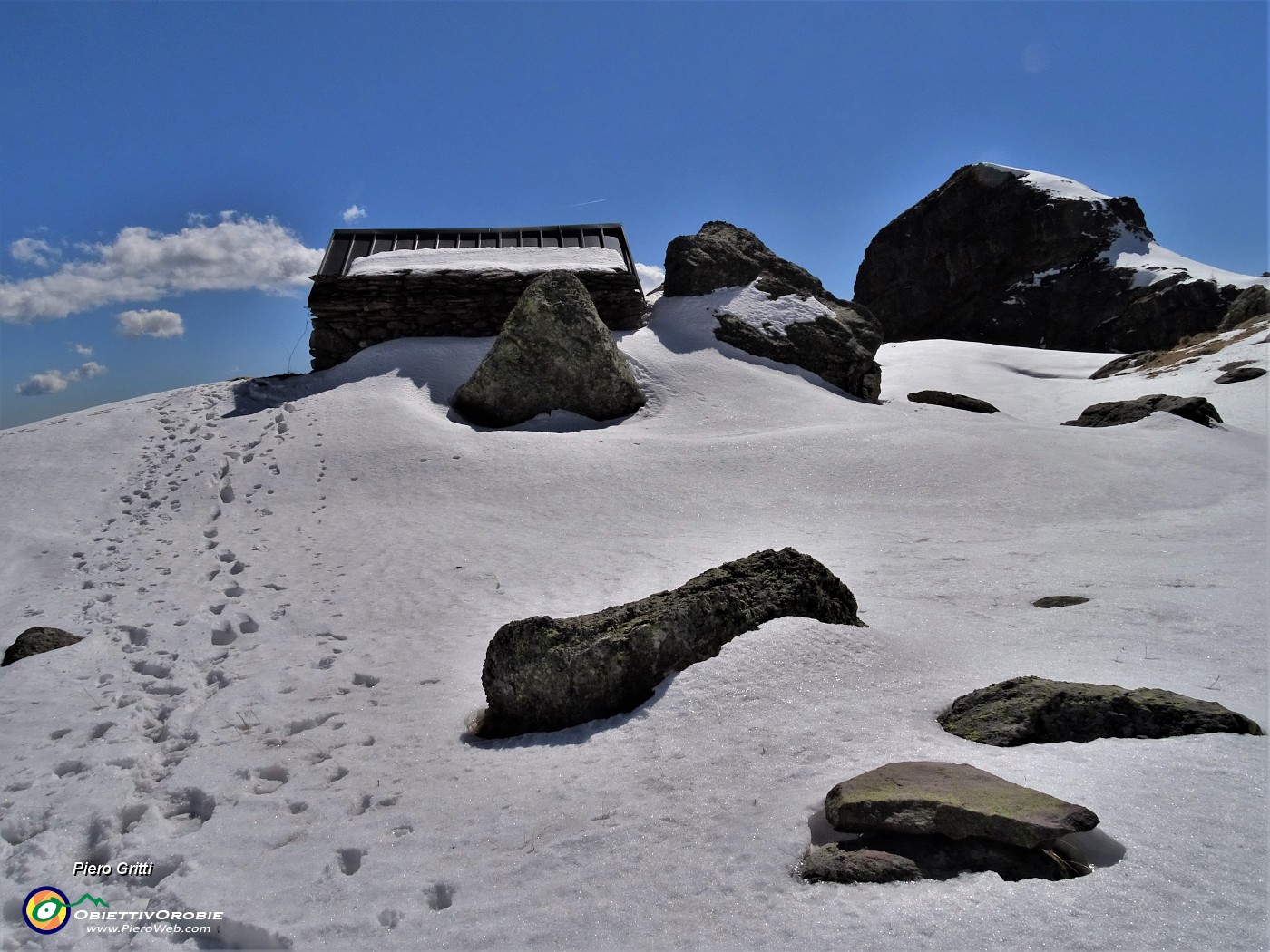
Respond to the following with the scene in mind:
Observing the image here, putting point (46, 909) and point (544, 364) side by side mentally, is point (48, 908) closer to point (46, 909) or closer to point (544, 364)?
point (46, 909)

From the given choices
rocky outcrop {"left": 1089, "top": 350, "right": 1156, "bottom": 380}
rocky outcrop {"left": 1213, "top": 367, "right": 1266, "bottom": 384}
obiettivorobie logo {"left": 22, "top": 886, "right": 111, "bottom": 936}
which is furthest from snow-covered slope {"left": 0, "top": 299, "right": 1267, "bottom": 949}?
rocky outcrop {"left": 1089, "top": 350, "right": 1156, "bottom": 380}

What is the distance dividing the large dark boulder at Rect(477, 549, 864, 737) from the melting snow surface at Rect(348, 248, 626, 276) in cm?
1254

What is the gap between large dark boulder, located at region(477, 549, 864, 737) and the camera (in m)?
4.45

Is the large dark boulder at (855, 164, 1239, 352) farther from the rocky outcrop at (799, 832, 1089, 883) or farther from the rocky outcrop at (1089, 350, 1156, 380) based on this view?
the rocky outcrop at (799, 832, 1089, 883)

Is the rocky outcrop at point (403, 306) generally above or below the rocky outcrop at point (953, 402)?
above

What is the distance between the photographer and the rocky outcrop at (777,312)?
1631 centimetres

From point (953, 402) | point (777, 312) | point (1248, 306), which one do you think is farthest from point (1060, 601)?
point (1248, 306)

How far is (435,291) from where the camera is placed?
15.8m

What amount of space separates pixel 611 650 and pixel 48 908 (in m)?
2.77

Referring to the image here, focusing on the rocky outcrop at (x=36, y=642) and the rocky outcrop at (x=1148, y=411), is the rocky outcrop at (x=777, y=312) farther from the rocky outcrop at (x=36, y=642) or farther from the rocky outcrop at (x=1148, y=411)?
the rocky outcrop at (x=36, y=642)

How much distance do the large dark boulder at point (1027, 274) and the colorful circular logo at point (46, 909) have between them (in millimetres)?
32948

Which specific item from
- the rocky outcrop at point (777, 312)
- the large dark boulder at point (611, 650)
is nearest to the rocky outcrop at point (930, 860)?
the large dark boulder at point (611, 650)

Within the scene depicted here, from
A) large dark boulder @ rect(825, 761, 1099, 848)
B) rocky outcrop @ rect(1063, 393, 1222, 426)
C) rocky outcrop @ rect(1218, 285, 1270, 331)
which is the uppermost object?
rocky outcrop @ rect(1218, 285, 1270, 331)

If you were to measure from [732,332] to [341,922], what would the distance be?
1447 cm
